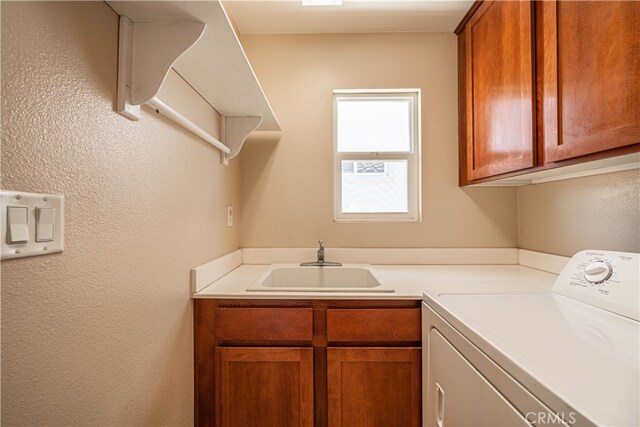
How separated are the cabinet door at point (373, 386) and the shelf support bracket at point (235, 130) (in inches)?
45.7

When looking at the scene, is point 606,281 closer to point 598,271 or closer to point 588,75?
point 598,271

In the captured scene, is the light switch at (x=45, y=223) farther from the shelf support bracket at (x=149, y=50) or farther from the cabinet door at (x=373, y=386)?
the cabinet door at (x=373, y=386)

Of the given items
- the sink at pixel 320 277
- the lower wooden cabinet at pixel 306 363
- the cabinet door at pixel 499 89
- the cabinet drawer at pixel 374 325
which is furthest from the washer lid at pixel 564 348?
the sink at pixel 320 277

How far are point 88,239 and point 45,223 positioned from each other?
0.13m

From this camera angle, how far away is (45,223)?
0.60m

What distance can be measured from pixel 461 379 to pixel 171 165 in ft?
3.93

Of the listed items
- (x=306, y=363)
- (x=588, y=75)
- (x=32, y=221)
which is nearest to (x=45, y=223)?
(x=32, y=221)

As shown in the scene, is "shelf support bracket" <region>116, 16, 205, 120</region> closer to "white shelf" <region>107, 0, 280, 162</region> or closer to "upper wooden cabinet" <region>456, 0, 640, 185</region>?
"white shelf" <region>107, 0, 280, 162</region>

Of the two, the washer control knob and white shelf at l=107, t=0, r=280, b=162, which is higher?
white shelf at l=107, t=0, r=280, b=162

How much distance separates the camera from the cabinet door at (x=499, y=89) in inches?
51.1

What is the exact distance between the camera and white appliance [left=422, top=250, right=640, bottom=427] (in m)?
0.55

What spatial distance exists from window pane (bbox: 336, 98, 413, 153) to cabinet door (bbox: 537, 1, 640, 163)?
0.93 m

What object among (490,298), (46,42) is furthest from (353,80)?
(46,42)

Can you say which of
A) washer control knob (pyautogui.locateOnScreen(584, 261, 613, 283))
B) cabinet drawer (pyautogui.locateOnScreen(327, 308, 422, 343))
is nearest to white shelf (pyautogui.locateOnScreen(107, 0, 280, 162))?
cabinet drawer (pyautogui.locateOnScreen(327, 308, 422, 343))
